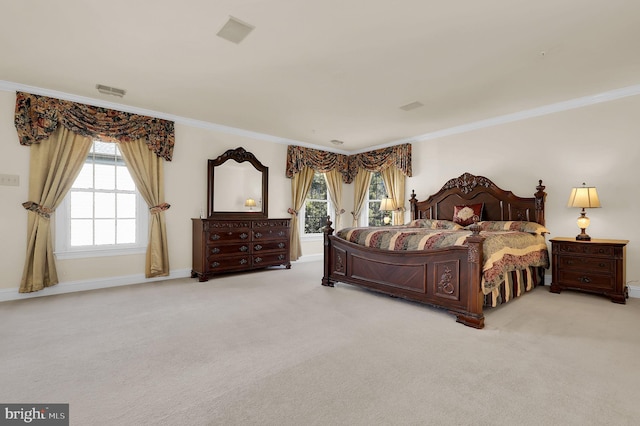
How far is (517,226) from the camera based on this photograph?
4273 mm

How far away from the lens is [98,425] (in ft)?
4.89

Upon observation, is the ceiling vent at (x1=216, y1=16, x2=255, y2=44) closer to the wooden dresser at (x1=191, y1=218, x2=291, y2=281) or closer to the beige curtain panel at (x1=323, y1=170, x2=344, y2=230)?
the wooden dresser at (x1=191, y1=218, x2=291, y2=281)

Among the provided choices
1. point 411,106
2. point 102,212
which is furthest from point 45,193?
point 411,106

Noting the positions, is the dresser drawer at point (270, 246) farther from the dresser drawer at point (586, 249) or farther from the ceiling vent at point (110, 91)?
the dresser drawer at point (586, 249)

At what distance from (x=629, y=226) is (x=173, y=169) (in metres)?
6.20

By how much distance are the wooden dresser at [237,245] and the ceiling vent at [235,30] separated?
109 inches

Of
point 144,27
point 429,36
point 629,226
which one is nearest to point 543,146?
point 629,226

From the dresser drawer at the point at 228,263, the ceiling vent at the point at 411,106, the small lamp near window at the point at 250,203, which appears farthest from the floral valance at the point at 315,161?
the ceiling vent at the point at 411,106

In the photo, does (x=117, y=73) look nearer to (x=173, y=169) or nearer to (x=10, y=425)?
(x=173, y=169)

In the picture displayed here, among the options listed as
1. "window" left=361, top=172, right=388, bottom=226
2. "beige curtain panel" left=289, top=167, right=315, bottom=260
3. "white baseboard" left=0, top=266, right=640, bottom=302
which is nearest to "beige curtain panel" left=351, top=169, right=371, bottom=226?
"window" left=361, top=172, right=388, bottom=226

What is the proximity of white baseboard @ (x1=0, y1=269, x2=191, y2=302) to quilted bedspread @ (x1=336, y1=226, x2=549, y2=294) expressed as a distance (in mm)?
2865

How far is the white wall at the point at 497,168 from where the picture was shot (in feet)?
12.3

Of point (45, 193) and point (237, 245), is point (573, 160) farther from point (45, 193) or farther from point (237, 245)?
point (45, 193)

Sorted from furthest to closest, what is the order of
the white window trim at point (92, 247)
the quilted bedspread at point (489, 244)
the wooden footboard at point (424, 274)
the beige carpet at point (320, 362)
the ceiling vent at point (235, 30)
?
the white window trim at point (92, 247) < the quilted bedspread at point (489, 244) < the wooden footboard at point (424, 274) < the ceiling vent at point (235, 30) < the beige carpet at point (320, 362)
